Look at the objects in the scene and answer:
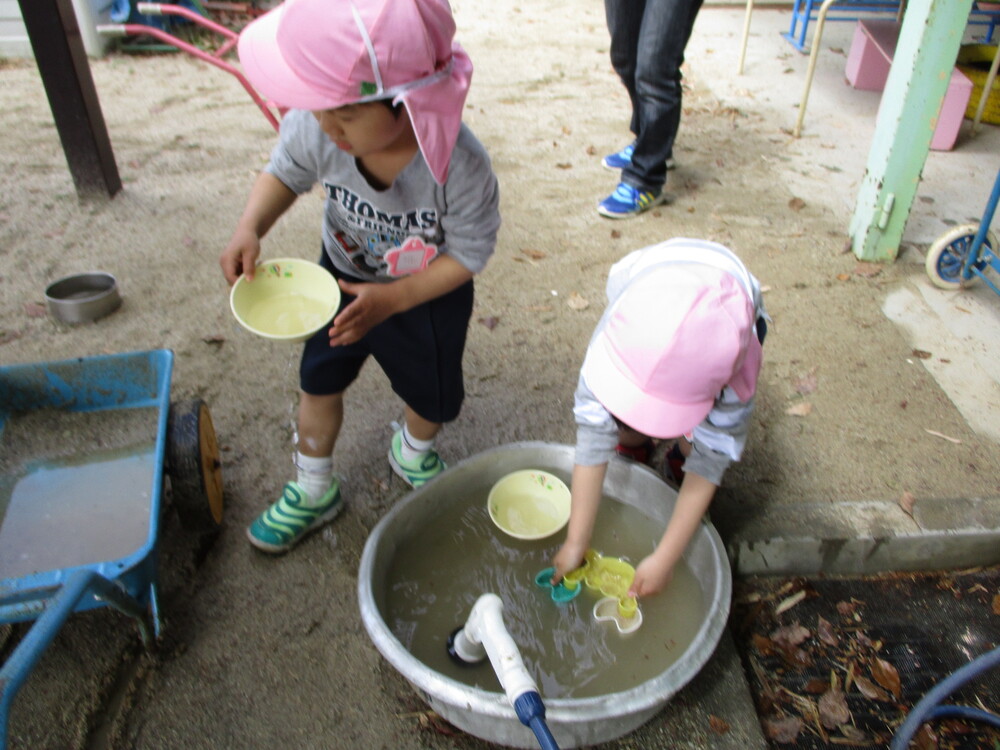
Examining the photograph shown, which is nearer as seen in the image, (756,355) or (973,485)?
(756,355)

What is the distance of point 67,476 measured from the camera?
82.9 inches

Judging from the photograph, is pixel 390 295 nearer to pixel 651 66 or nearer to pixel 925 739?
pixel 925 739

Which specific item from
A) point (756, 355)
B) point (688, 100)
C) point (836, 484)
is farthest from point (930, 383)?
point (688, 100)

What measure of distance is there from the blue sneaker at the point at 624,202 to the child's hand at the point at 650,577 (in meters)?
2.34

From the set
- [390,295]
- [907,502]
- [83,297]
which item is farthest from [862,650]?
[83,297]

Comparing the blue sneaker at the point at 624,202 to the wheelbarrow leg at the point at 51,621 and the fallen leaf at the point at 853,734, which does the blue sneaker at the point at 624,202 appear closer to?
the fallen leaf at the point at 853,734

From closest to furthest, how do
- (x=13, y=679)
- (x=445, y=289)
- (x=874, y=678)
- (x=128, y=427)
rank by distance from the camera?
(x=13, y=679) → (x=445, y=289) → (x=874, y=678) → (x=128, y=427)

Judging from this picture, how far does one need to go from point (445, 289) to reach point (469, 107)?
3.58 meters

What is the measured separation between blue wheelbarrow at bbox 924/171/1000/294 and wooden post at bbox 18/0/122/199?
383 cm

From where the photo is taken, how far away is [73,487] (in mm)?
2082

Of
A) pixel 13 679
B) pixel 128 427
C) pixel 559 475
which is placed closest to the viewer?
pixel 13 679

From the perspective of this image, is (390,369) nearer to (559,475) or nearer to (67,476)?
(559,475)

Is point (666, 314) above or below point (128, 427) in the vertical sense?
above

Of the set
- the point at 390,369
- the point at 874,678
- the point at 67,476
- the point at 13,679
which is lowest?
the point at 874,678
